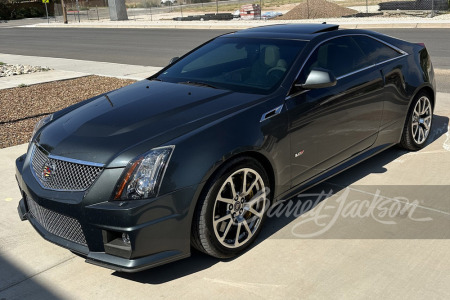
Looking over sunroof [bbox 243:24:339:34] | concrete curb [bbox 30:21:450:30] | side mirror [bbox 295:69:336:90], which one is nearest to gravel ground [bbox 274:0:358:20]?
concrete curb [bbox 30:21:450:30]

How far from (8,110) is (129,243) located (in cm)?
729

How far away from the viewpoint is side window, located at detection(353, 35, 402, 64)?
5430 mm

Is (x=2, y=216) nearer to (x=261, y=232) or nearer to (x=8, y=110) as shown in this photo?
(x=261, y=232)

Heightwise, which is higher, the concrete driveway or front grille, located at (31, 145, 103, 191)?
front grille, located at (31, 145, 103, 191)

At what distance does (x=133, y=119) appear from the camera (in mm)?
4074

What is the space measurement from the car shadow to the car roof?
1.50 meters

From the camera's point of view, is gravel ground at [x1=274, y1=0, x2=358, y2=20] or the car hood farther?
gravel ground at [x1=274, y1=0, x2=358, y2=20]

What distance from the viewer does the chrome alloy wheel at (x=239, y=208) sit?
12.6ft

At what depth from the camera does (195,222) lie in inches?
145

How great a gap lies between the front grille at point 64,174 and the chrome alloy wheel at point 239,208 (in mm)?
899

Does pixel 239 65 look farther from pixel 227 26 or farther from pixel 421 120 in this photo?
pixel 227 26

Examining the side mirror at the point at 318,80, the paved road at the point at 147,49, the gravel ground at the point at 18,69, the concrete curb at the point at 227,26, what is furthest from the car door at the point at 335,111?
the concrete curb at the point at 227,26

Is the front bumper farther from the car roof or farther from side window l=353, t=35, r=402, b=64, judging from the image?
side window l=353, t=35, r=402, b=64

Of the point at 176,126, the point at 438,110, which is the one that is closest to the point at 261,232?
the point at 176,126
